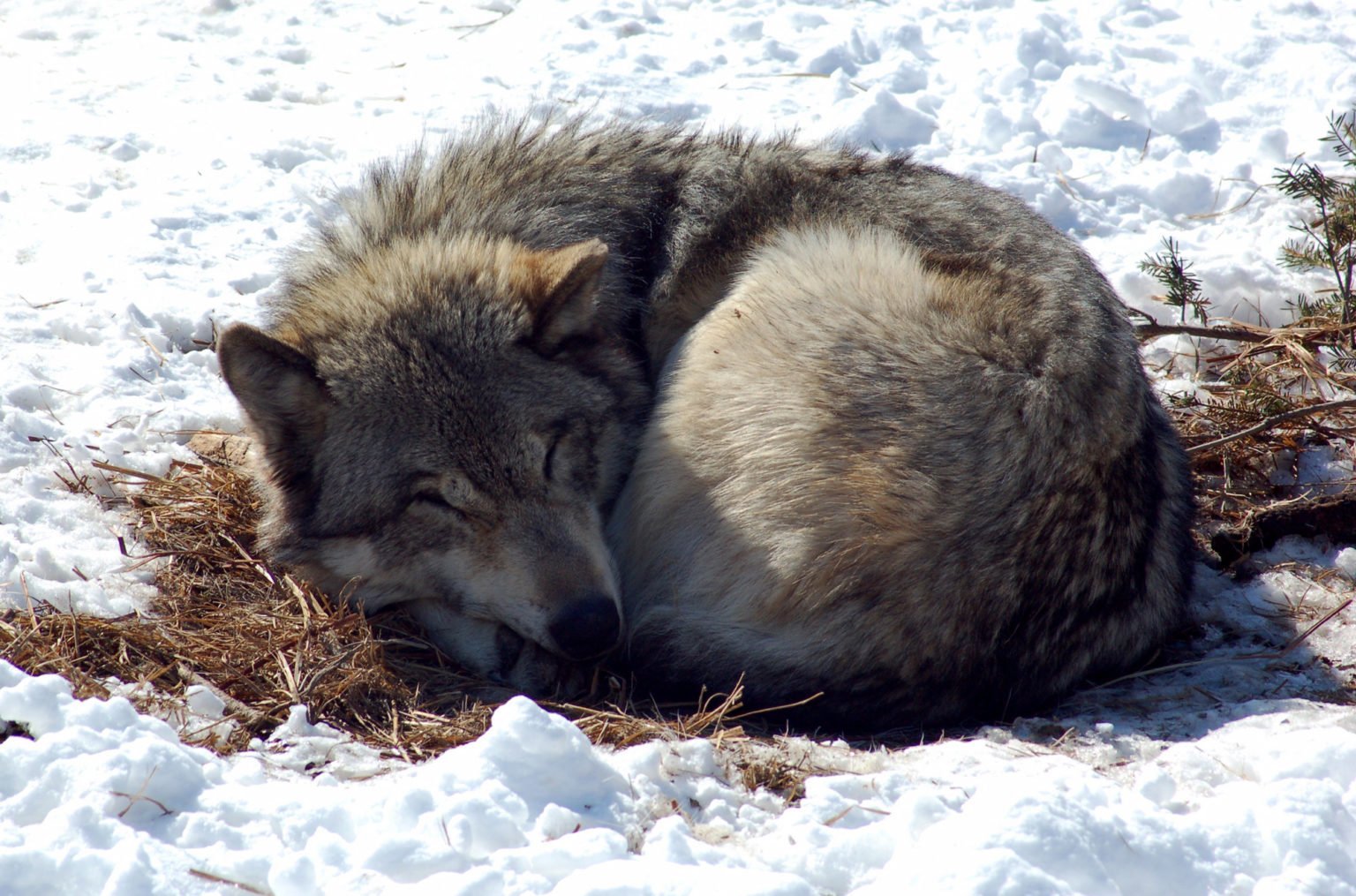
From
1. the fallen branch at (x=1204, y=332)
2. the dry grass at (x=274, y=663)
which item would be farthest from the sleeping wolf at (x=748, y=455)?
the fallen branch at (x=1204, y=332)

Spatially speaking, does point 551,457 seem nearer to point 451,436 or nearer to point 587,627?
point 451,436

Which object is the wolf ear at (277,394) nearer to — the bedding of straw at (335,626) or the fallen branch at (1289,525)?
the bedding of straw at (335,626)

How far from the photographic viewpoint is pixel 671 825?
2299 millimetres

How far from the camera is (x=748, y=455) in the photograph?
10.8ft

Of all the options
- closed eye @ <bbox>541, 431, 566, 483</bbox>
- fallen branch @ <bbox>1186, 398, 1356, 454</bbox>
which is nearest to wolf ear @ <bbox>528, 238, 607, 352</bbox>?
closed eye @ <bbox>541, 431, 566, 483</bbox>

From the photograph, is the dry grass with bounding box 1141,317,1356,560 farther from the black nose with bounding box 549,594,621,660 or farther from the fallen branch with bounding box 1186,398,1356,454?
the black nose with bounding box 549,594,621,660

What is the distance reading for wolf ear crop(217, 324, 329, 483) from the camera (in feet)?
10.2

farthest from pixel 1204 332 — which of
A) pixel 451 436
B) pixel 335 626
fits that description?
pixel 335 626

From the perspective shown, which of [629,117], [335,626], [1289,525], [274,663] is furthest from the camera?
[629,117]

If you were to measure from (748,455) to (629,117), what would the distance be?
2.55 m

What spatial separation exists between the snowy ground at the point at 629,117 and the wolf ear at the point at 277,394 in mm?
744

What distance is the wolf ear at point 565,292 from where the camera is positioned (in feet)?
11.3

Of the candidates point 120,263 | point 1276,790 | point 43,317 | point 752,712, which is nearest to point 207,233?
point 120,263

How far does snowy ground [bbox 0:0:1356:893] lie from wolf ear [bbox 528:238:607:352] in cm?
139
